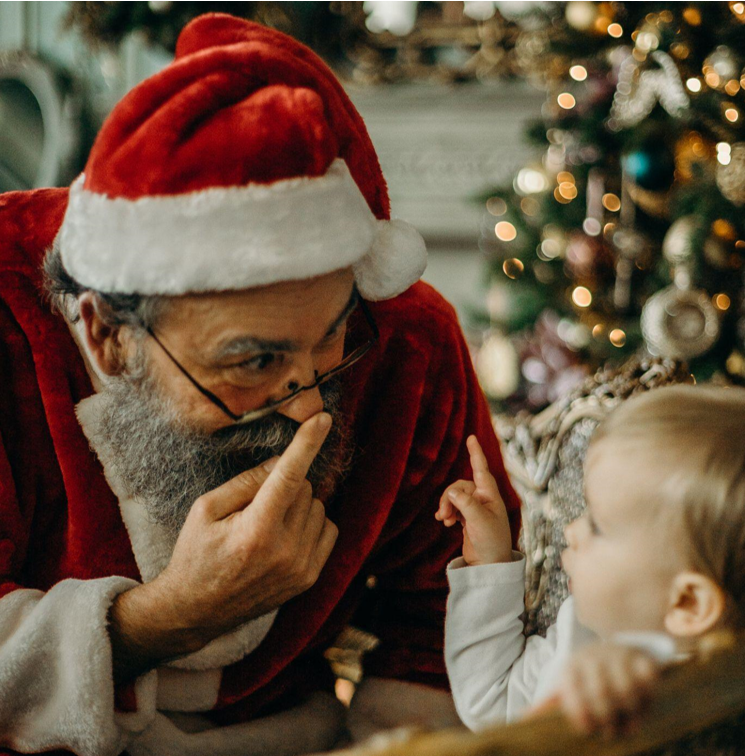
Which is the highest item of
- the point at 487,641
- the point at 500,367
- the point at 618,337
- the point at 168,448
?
the point at 168,448

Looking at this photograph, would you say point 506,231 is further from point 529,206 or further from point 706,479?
point 706,479

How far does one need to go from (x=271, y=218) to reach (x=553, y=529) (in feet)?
2.09

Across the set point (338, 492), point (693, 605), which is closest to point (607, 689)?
point (693, 605)

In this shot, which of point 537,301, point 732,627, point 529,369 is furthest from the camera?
point 529,369

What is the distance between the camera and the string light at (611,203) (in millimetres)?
2137

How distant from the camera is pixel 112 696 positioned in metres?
0.87

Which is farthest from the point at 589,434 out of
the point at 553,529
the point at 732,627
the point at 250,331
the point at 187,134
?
the point at 187,134

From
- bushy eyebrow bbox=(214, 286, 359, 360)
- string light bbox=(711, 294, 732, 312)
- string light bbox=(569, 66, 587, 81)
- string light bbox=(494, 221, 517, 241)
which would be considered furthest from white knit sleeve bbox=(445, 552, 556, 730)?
string light bbox=(569, 66, 587, 81)

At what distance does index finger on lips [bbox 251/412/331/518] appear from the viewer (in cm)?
86

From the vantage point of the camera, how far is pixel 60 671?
88 centimetres

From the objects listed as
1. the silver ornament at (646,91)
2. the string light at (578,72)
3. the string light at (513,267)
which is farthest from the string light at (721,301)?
the string light at (578,72)

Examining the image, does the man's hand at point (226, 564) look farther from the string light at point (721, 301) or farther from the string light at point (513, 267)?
the string light at point (513, 267)

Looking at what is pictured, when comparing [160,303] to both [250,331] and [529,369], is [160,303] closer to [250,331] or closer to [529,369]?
[250,331]

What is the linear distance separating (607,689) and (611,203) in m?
1.85
